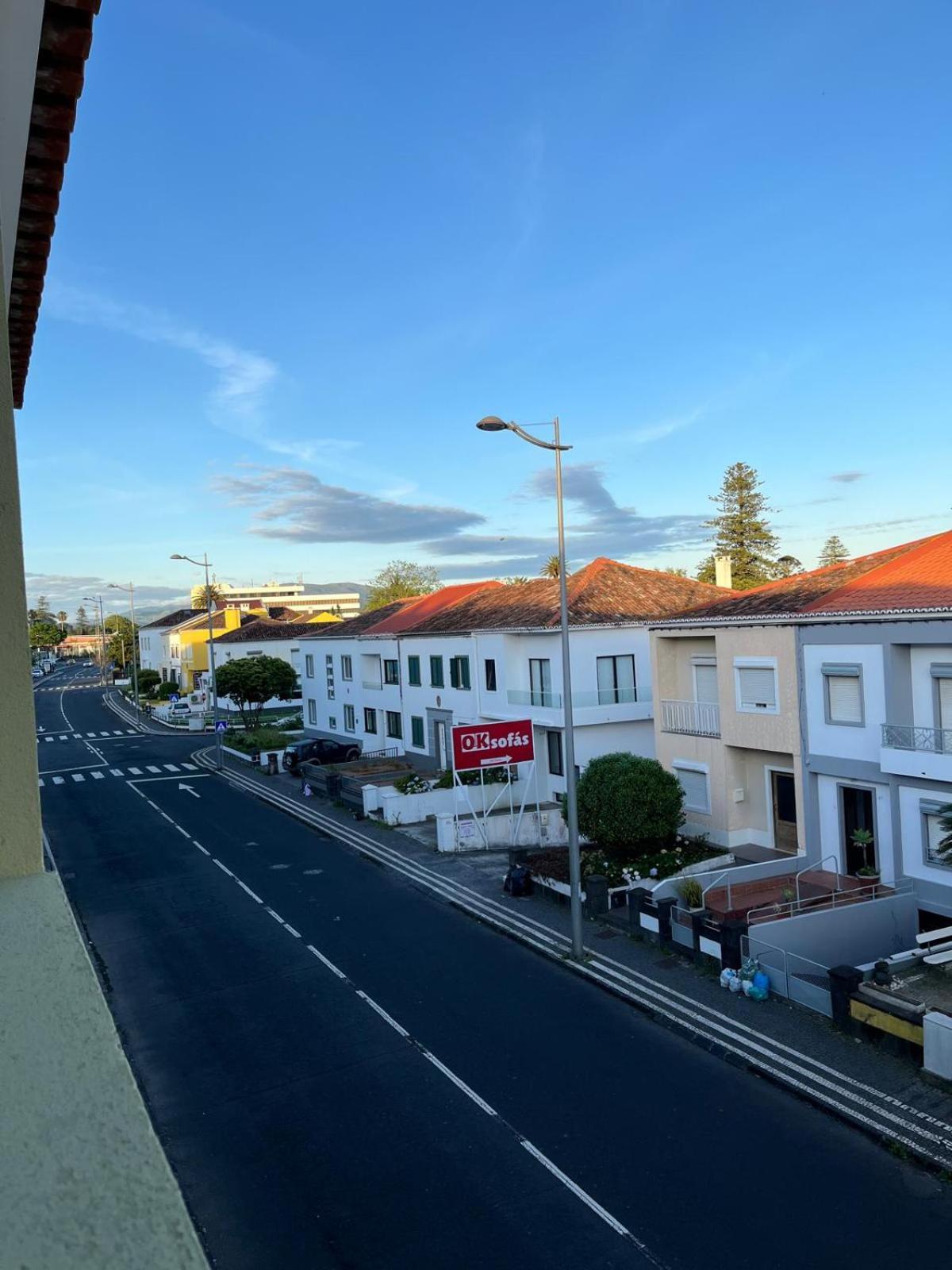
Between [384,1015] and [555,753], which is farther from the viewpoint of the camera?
[555,753]

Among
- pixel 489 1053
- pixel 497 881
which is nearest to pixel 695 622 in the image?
pixel 497 881

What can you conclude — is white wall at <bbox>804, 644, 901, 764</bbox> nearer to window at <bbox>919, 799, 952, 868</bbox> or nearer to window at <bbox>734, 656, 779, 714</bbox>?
window at <bbox>734, 656, 779, 714</bbox>

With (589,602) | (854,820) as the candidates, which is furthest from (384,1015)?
(589,602)

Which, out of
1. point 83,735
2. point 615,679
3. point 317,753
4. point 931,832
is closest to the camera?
point 931,832

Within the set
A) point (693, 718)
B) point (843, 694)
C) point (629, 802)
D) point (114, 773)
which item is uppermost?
point (843, 694)

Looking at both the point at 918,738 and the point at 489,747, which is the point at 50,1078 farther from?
the point at 489,747

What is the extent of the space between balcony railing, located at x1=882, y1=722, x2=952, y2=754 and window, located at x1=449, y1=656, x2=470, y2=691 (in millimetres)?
19576

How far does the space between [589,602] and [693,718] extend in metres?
8.48

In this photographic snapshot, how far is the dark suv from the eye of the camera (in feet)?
145

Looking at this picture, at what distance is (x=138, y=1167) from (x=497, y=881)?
23.6 m

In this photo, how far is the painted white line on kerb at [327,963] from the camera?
1775cm

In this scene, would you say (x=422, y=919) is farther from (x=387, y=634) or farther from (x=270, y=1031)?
(x=387, y=634)

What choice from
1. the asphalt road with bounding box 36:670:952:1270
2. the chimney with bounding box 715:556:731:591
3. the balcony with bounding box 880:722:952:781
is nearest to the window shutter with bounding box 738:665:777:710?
the balcony with bounding box 880:722:952:781

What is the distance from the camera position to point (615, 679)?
32.8 metres
